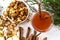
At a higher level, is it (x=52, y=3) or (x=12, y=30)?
(x=52, y=3)

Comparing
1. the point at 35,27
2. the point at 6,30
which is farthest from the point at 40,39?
the point at 6,30

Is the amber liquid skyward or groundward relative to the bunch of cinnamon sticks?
skyward

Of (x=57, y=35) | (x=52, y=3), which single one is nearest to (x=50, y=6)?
(x=52, y=3)

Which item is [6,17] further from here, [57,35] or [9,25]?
[57,35]

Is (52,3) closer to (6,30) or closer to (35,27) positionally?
(35,27)

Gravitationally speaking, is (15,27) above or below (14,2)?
below

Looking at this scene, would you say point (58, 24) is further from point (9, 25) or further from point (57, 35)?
point (9, 25)

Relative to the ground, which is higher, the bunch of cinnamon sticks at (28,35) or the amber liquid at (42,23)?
the amber liquid at (42,23)
